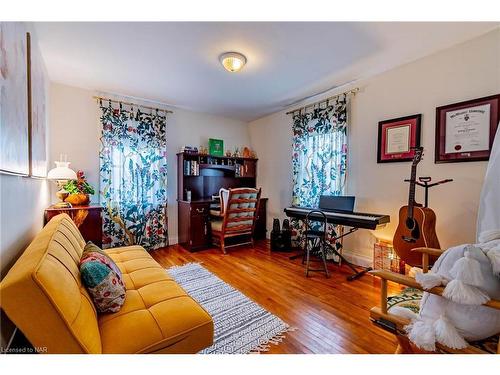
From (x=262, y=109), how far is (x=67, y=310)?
149 inches

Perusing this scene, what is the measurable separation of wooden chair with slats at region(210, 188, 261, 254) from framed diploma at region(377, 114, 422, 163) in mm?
1811

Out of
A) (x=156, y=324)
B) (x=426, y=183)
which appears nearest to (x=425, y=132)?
(x=426, y=183)

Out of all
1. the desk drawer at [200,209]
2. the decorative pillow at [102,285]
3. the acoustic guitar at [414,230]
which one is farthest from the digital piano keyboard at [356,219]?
the decorative pillow at [102,285]

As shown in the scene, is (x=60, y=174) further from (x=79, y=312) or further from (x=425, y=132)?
(x=425, y=132)

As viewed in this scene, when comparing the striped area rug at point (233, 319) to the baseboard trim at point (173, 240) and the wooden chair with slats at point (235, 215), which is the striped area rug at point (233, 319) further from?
the baseboard trim at point (173, 240)

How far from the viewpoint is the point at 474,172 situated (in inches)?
81.4

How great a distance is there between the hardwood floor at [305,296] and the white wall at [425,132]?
2.57 feet

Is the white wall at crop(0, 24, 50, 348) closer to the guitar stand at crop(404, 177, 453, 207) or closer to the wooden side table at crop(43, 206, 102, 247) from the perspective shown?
the wooden side table at crop(43, 206, 102, 247)

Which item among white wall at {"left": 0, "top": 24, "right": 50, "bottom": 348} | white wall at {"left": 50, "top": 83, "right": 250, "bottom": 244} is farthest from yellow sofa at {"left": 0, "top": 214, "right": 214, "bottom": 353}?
white wall at {"left": 50, "top": 83, "right": 250, "bottom": 244}

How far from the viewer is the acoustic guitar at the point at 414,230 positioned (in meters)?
2.09

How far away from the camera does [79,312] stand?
2.97 ft

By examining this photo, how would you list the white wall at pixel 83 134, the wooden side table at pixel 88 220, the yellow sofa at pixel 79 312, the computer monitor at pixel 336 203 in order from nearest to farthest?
the yellow sofa at pixel 79 312 < the wooden side table at pixel 88 220 < the computer monitor at pixel 336 203 < the white wall at pixel 83 134

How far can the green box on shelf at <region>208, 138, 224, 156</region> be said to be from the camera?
4.16m
